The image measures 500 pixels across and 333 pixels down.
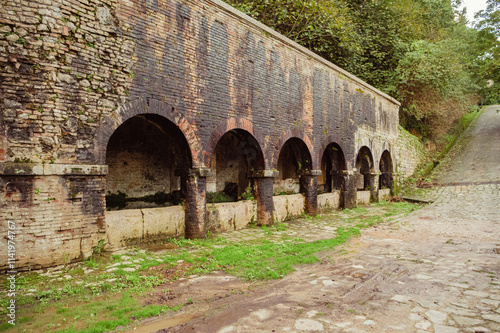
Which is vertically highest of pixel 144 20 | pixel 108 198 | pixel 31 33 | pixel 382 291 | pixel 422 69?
pixel 422 69

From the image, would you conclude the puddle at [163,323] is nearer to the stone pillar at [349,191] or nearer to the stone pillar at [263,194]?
the stone pillar at [263,194]

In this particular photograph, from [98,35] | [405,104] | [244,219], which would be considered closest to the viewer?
[98,35]

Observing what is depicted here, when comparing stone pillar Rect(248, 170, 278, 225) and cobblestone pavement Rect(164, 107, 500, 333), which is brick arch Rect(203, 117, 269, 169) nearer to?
stone pillar Rect(248, 170, 278, 225)

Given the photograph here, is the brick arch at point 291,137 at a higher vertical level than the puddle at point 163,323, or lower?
higher

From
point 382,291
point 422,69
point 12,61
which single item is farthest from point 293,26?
point 382,291

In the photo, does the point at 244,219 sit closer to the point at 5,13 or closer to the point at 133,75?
the point at 133,75

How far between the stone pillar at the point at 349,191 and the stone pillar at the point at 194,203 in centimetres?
761

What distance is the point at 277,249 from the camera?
6.50 m

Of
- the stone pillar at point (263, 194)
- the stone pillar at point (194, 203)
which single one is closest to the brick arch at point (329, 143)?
the stone pillar at point (263, 194)

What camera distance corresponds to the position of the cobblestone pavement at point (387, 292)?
126 inches

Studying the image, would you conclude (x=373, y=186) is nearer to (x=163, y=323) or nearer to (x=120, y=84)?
(x=120, y=84)

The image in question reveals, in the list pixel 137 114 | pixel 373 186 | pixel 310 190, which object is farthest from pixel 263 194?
pixel 373 186

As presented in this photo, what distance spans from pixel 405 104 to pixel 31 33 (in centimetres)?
2125

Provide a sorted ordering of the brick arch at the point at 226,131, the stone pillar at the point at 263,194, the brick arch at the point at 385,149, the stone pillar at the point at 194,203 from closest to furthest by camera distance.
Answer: the stone pillar at the point at 194,203 < the brick arch at the point at 226,131 < the stone pillar at the point at 263,194 < the brick arch at the point at 385,149
